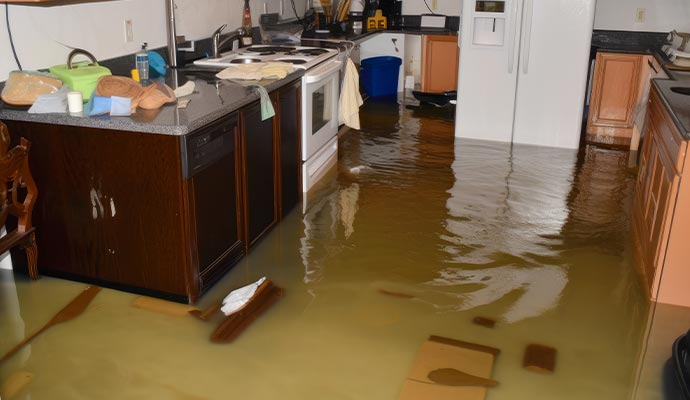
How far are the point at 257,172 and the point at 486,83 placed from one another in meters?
2.75

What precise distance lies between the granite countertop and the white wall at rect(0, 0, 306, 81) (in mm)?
299

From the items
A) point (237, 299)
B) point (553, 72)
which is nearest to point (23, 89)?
point (237, 299)

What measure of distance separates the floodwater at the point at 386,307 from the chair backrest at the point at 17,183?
40cm

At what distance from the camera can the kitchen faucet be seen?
13.3 ft

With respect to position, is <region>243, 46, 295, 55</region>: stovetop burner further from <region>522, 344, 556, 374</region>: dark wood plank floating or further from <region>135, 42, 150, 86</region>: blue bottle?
<region>522, 344, 556, 374</region>: dark wood plank floating

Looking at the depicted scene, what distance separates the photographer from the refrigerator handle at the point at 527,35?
511 cm

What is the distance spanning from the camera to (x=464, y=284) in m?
3.10

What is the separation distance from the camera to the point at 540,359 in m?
2.54

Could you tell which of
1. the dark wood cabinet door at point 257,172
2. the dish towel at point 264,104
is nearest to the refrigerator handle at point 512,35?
the dark wood cabinet door at point 257,172

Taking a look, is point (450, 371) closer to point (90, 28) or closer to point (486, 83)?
point (90, 28)

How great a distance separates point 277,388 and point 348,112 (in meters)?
2.68

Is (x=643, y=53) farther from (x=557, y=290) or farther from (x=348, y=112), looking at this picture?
(x=557, y=290)

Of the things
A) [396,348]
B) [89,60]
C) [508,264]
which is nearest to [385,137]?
[508,264]

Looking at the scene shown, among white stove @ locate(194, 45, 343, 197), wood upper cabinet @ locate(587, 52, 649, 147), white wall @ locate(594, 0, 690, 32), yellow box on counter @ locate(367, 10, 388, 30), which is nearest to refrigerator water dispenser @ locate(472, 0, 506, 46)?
wood upper cabinet @ locate(587, 52, 649, 147)
